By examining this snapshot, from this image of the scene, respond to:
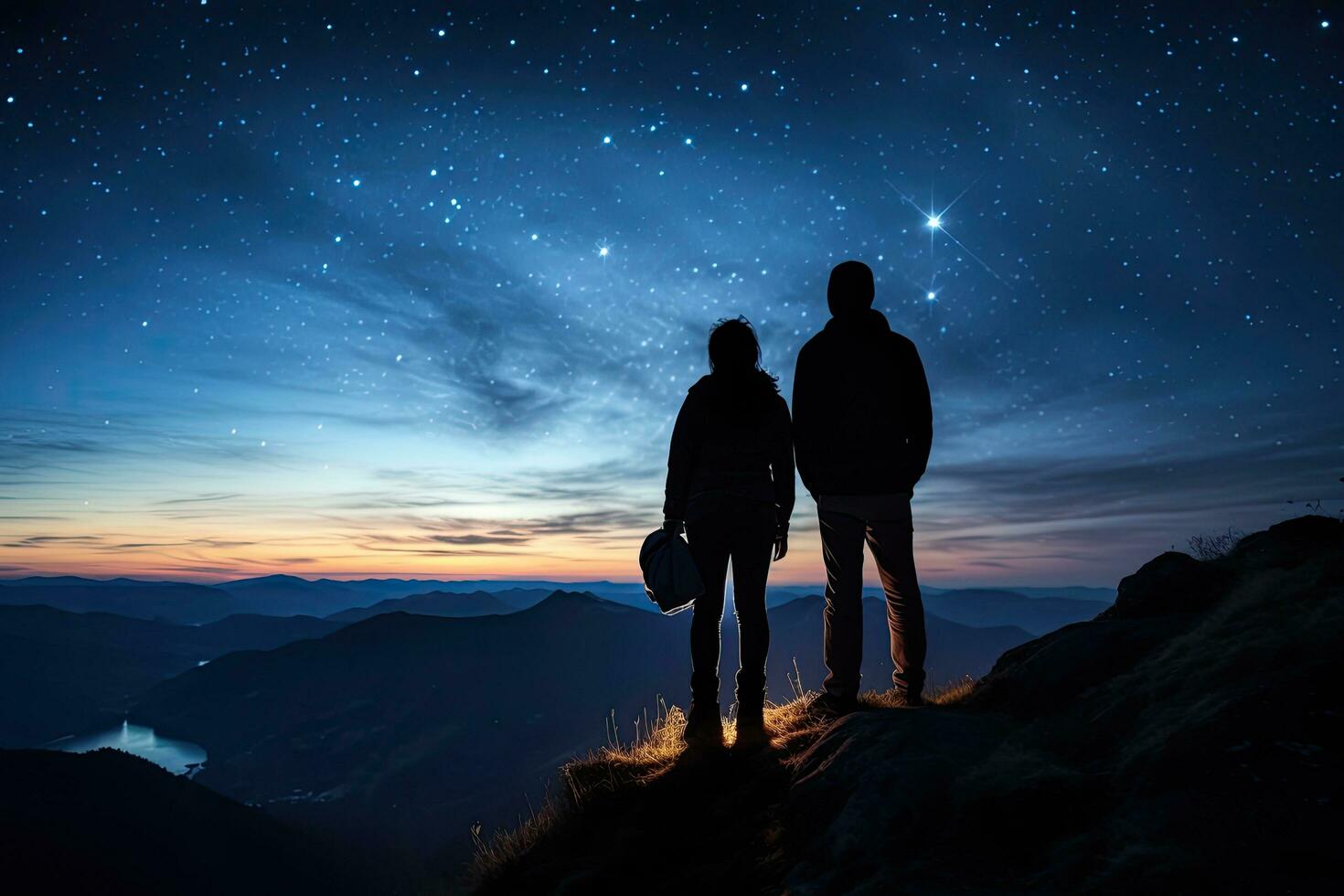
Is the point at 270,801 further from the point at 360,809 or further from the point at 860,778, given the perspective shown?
the point at 860,778

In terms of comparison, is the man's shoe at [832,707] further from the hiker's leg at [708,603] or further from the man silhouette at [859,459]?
the hiker's leg at [708,603]

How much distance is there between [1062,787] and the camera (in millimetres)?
2492

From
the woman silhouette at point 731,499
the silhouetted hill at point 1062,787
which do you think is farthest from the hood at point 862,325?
the silhouetted hill at point 1062,787

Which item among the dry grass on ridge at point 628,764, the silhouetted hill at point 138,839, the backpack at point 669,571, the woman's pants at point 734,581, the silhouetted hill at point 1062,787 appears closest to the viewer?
the silhouetted hill at point 1062,787

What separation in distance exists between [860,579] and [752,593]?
2.64 ft

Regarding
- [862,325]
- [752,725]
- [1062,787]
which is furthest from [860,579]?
[1062,787]

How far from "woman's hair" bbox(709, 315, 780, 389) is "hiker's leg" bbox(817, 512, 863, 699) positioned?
4.25 ft

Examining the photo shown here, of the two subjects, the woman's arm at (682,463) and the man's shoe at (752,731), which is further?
the woman's arm at (682,463)

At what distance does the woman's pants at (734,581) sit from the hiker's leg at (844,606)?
0.48 metres

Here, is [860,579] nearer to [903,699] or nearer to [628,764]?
[903,699]

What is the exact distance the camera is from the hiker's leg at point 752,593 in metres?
4.70

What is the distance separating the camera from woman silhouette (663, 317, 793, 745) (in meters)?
4.69

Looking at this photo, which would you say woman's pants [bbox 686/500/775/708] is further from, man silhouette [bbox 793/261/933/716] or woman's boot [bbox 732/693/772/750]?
man silhouette [bbox 793/261/933/716]

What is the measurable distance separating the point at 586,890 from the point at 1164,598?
4.63 metres
